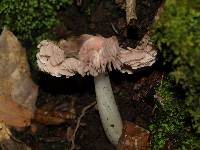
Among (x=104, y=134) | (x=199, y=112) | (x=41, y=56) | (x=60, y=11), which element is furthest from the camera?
(x=60, y=11)

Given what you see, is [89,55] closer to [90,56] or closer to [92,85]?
[90,56]

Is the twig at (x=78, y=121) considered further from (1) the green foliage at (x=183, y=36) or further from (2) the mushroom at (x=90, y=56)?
(1) the green foliage at (x=183, y=36)

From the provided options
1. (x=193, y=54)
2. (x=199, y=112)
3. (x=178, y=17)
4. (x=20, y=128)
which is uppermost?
(x=178, y=17)

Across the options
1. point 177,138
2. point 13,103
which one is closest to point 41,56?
point 13,103

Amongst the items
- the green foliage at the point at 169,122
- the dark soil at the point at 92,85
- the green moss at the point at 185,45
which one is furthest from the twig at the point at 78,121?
the green moss at the point at 185,45

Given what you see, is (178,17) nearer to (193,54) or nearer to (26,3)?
(193,54)

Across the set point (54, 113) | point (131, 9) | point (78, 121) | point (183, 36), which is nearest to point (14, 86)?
point (54, 113)
